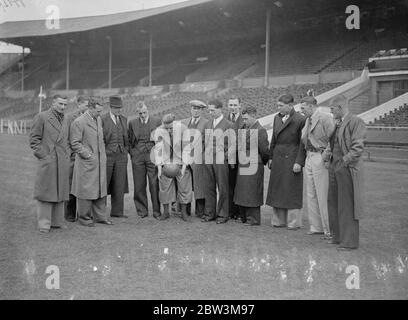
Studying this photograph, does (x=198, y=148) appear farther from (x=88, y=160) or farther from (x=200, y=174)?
(x=88, y=160)

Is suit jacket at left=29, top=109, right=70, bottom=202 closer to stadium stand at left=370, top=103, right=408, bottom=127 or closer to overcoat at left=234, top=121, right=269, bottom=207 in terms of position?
overcoat at left=234, top=121, right=269, bottom=207

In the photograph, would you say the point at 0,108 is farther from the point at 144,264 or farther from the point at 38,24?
the point at 144,264

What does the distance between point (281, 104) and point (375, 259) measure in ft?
7.71

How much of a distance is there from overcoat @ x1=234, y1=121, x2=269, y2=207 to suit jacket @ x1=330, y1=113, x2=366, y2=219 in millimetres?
1424

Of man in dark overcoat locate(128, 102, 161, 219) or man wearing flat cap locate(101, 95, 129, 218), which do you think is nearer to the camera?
man wearing flat cap locate(101, 95, 129, 218)

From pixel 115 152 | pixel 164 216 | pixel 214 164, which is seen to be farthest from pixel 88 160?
pixel 214 164

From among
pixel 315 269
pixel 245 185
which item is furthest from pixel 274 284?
pixel 245 185

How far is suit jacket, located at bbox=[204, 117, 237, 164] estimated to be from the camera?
654 cm

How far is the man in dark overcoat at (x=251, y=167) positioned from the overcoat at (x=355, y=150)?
1.44 metres

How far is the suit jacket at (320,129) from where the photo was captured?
5.72 metres

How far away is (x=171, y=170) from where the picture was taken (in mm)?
6703

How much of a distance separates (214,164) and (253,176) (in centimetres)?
63

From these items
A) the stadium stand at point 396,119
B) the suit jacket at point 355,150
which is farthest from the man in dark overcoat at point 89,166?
the stadium stand at point 396,119

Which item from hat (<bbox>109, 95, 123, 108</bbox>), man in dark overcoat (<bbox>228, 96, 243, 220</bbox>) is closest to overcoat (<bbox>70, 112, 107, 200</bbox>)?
hat (<bbox>109, 95, 123, 108</bbox>)
